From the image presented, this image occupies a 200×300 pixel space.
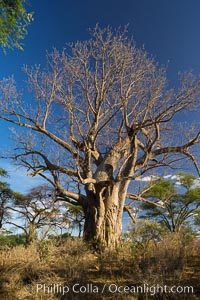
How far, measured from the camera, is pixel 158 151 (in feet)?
28.0

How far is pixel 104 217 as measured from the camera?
7.66 metres

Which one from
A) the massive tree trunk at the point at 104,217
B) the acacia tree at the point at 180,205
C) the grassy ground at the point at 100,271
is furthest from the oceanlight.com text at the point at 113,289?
the acacia tree at the point at 180,205

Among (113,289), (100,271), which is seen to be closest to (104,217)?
(100,271)

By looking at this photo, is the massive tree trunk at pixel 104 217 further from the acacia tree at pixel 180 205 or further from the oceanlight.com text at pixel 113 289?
the acacia tree at pixel 180 205

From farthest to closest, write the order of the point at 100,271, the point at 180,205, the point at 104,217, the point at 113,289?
the point at 180,205 < the point at 104,217 < the point at 100,271 < the point at 113,289

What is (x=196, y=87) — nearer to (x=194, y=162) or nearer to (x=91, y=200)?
(x=194, y=162)

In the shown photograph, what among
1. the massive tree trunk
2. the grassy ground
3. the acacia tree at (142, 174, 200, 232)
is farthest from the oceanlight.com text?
the acacia tree at (142, 174, 200, 232)

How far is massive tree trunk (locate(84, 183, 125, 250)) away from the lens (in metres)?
7.34

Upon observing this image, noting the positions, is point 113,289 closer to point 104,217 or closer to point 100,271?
point 100,271

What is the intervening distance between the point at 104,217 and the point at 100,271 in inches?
92.3

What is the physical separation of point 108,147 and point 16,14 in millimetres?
4882

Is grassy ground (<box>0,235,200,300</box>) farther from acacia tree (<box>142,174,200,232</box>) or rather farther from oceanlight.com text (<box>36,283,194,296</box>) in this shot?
acacia tree (<box>142,174,200,232</box>)

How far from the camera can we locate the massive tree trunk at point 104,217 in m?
7.34

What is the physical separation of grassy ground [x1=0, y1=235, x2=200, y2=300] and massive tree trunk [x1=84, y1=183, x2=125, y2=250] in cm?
83
